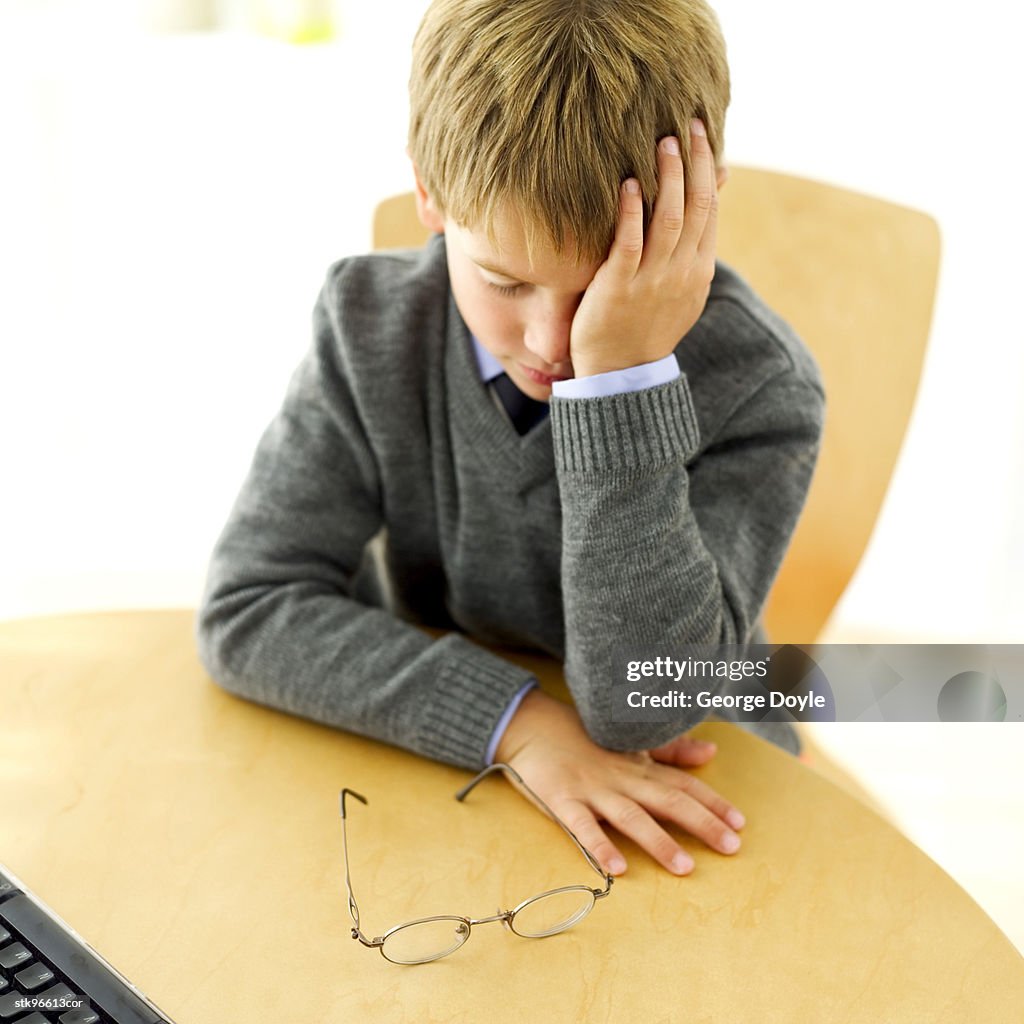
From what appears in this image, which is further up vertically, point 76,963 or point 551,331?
point 551,331

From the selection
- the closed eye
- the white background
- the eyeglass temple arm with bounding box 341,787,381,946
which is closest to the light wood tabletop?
the eyeglass temple arm with bounding box 341,787,381,946

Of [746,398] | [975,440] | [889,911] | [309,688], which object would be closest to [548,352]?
[746,398]

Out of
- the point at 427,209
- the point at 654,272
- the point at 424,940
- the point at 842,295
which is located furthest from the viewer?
the point at 842,295

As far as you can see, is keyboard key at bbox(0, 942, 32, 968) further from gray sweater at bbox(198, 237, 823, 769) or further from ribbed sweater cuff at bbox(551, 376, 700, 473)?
ribbed sweater cuff at bbox(551, 376, 700, 473)

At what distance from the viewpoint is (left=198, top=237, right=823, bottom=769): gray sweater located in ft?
2.61

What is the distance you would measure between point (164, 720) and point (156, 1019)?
0.31 m

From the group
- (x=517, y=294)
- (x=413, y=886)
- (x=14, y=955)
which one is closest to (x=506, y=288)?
(x=517, y=294)

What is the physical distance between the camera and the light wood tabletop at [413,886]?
610 mm

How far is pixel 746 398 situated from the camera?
896mm

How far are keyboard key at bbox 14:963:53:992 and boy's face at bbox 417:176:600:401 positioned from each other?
474 millimetres

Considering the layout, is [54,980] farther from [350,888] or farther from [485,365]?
[485,365]

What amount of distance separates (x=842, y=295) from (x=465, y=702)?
581 mm

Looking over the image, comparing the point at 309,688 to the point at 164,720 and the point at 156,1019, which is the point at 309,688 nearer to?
the point at 164,720

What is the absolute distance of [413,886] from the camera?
69 cm
